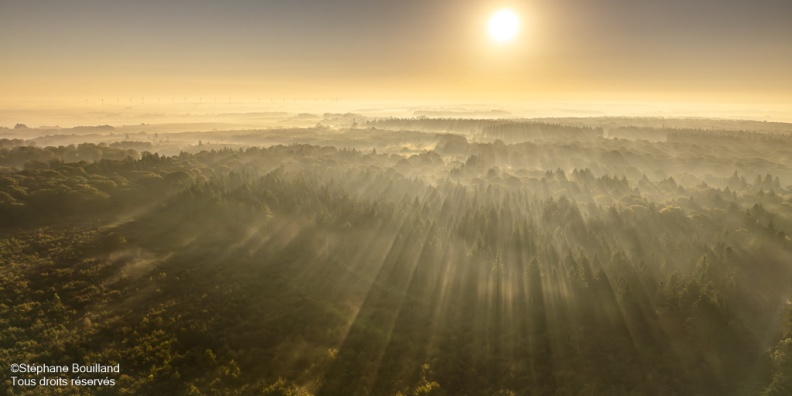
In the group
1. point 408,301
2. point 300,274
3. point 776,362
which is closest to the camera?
point 776,362

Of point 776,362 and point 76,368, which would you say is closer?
point 76,368

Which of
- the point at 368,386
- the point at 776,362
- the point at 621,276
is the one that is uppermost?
the point at 621,276

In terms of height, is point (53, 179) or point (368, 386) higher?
point (53, 179)

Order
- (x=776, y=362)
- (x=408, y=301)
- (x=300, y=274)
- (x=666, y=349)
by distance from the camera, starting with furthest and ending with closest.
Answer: (x=300, y=274) < (x=408, y=301) < (x=666, y=349) < (x=776, y=362)

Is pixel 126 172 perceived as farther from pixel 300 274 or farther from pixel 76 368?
pixel 76 368

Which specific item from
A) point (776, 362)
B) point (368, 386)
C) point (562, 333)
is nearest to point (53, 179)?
point (368, 386)

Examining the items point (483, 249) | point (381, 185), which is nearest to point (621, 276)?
point (483, 249)
